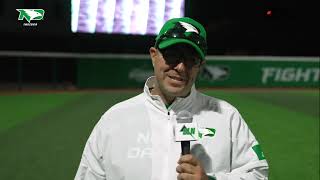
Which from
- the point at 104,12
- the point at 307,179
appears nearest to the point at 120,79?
the point at 104,12

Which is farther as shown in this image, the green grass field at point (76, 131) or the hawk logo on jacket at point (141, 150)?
the green grass field at point (76, 131)

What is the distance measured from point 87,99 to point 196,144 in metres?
12.4

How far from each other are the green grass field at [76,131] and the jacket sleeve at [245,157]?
369 cm

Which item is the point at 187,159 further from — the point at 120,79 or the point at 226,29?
the point at 226,29

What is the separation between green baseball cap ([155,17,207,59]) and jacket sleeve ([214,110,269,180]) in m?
0.46

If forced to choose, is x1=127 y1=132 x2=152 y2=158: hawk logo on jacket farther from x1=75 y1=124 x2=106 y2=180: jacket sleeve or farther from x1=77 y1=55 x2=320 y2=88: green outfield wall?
x1=77 y1=55 x2=320 y2=88: green outfield wall

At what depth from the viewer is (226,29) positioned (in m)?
23.5

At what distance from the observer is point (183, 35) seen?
2100 millimetres

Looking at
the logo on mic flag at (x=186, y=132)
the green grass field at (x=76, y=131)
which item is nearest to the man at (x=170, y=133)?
the logo on mic flag at (x=186, y=132)

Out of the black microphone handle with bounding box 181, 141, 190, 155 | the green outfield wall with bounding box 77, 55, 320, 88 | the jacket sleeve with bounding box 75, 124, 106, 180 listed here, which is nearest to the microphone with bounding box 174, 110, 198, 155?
the black microphone handle with bounding box 181, 141, 190, 155

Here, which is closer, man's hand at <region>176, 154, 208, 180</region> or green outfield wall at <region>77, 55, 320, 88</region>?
man's hand at <region>176, 154, 208, 180</region>

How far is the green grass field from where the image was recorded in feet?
20.4

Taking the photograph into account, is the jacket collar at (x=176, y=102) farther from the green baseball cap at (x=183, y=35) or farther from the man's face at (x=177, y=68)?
the green baseball cap at (x=183, y=35)

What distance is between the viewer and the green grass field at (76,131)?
6.21 m
